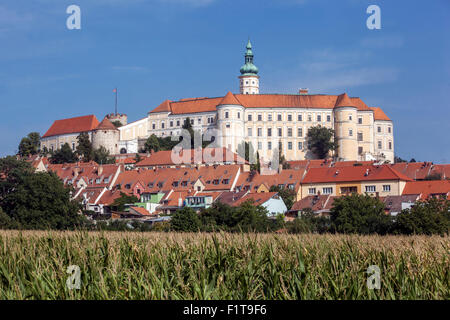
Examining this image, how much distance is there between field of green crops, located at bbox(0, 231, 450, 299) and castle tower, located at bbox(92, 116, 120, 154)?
13131 centimetres

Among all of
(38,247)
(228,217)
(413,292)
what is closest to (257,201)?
(228,217)

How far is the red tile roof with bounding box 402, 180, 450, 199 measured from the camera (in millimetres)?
83750

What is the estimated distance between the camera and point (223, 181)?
100 metres

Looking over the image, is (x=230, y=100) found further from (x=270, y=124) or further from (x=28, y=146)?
(x=28, y=146)

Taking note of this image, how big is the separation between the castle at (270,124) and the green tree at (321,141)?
1397mm

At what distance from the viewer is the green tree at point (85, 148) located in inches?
5482

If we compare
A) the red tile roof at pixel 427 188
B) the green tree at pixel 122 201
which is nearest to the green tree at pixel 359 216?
the red tile roof at pixel 427 188

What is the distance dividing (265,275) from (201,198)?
7164 cm

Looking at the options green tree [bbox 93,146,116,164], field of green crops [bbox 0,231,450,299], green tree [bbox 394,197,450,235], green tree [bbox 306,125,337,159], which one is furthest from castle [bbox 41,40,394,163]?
field of green crops [bbox 0,231,450,299]

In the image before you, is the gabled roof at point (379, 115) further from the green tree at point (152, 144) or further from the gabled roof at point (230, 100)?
the green tree at point (152, 144)

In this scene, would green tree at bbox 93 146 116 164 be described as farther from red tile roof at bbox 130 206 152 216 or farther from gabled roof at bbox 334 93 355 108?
red tile roof at bbox 130 206 152 216

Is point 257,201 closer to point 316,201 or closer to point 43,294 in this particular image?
point 316,201

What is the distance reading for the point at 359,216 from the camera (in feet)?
178

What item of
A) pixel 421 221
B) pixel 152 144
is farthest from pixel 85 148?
pixel 421 221
